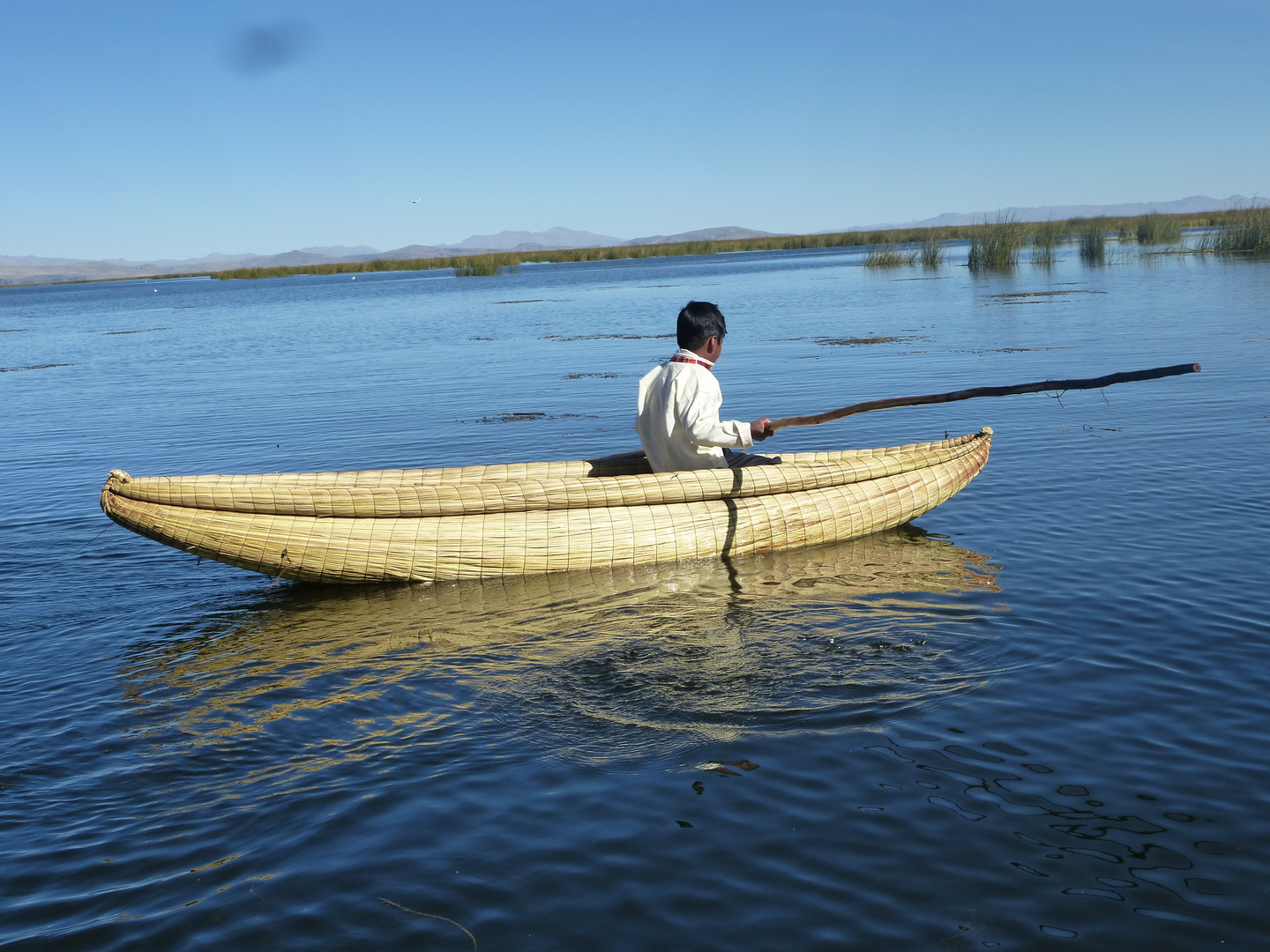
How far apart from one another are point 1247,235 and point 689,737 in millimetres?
40514

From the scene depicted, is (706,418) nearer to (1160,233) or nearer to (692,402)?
(692,402)

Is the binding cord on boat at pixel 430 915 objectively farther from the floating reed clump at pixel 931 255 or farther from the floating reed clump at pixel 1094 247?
the floating reed clump at pixel 931 255

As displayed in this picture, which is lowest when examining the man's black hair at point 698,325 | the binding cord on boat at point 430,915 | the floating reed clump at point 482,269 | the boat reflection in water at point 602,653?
the binding cord on boat at point 430,915

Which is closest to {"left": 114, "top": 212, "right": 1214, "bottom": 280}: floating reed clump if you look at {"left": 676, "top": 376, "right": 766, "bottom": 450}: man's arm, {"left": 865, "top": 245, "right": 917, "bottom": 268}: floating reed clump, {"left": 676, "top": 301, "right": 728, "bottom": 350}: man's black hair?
{"left": 865, "top": 245, "right": 917, "bottom": 268}: floating reed clump

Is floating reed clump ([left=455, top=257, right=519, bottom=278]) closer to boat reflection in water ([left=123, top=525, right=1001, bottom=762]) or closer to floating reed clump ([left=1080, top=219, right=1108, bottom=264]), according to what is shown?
floating reed clump ([left=1080, top=219, right=1108, bottom=264])

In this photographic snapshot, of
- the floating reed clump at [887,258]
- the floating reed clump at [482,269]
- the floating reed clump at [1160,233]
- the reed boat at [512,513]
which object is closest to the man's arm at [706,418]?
the reed boat at [512,513]

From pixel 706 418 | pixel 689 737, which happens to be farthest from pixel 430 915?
pixel 706 418

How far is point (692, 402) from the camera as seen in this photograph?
707 centimetres

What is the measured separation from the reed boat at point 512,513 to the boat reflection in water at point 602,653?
0.62ft

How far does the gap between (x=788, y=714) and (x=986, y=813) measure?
1.08m

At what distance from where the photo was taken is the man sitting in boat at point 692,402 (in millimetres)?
6930

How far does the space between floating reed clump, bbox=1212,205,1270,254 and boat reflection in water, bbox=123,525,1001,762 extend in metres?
36.3

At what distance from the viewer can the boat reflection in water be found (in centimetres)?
498

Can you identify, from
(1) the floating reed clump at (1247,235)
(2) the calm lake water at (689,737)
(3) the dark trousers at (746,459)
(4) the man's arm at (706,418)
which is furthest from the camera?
(1) the floating reed clump at (1247,235)
